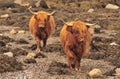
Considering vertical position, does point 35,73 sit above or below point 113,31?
above

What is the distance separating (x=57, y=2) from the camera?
4809 centimetres

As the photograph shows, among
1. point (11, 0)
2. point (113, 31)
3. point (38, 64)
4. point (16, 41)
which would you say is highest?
point (38, 64)

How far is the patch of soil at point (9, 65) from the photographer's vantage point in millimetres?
14467

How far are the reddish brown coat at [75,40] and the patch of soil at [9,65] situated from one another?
1.88 meters

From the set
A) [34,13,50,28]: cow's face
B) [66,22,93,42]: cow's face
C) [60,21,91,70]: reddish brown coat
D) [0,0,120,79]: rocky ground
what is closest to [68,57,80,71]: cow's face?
[60,21,91,70]: reddish brown coat

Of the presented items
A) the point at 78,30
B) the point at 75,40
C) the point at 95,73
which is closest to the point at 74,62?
the point at 75,40

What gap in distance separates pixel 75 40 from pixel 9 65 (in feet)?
8.60

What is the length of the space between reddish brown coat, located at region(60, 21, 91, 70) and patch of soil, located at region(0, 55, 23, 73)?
1.88 meters

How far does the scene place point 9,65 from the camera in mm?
14875

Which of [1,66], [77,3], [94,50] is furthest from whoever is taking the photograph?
[77,3]

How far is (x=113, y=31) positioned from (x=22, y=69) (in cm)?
1539

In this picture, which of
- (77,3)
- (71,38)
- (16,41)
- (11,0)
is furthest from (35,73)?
(11,0)

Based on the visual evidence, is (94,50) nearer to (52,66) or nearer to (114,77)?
(52,66)

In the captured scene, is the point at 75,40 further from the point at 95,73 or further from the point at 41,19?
the point at 41,19
